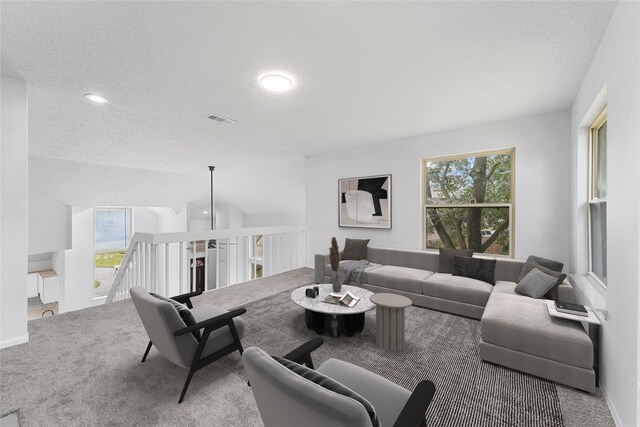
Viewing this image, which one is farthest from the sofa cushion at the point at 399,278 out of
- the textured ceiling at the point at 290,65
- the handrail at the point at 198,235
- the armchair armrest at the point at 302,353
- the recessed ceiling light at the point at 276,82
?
the recessed ceiling light at the point at 276,82

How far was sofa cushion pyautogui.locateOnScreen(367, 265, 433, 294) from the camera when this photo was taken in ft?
11.9

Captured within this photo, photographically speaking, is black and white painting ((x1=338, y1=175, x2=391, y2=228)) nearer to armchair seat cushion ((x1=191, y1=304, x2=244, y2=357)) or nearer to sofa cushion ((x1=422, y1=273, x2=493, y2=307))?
sofa cushion ((x1=422, y1=273, x2=493, y2=307))

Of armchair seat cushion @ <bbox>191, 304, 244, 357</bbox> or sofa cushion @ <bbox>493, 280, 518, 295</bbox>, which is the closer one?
armchair seat cushion @ <bbox>191, 304, 244, 357</bbox>

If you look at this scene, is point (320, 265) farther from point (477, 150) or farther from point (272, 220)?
point (272, 220)

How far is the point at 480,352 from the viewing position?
7.64ft

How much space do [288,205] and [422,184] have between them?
468cm

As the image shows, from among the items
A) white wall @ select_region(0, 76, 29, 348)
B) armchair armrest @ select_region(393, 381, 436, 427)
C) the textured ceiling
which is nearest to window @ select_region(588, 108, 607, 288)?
the textured ceiling

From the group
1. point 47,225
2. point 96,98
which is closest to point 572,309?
point 96,98

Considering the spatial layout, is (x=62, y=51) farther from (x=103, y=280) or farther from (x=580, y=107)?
(x=103, y=280)

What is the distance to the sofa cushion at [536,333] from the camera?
194 centimetres

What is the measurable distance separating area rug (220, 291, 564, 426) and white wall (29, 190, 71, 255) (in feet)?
18.4

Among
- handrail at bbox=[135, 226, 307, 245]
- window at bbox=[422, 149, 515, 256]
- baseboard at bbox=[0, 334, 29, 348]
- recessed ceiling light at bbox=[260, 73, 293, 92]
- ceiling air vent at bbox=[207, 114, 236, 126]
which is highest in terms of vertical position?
ceiling air vent at bbox=[207, 114, 236, 126]

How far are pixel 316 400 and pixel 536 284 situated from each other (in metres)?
2.96

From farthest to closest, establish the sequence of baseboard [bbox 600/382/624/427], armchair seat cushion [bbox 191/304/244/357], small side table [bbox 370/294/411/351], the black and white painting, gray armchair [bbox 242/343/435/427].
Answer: the black and white painting, small side table [bbox 370/294/411/351], armchair seat cushion [bbox 191/304/244/357], baseboard [bbox 600/382/624/427], gray armchair [bbox 242/343/435/427]
